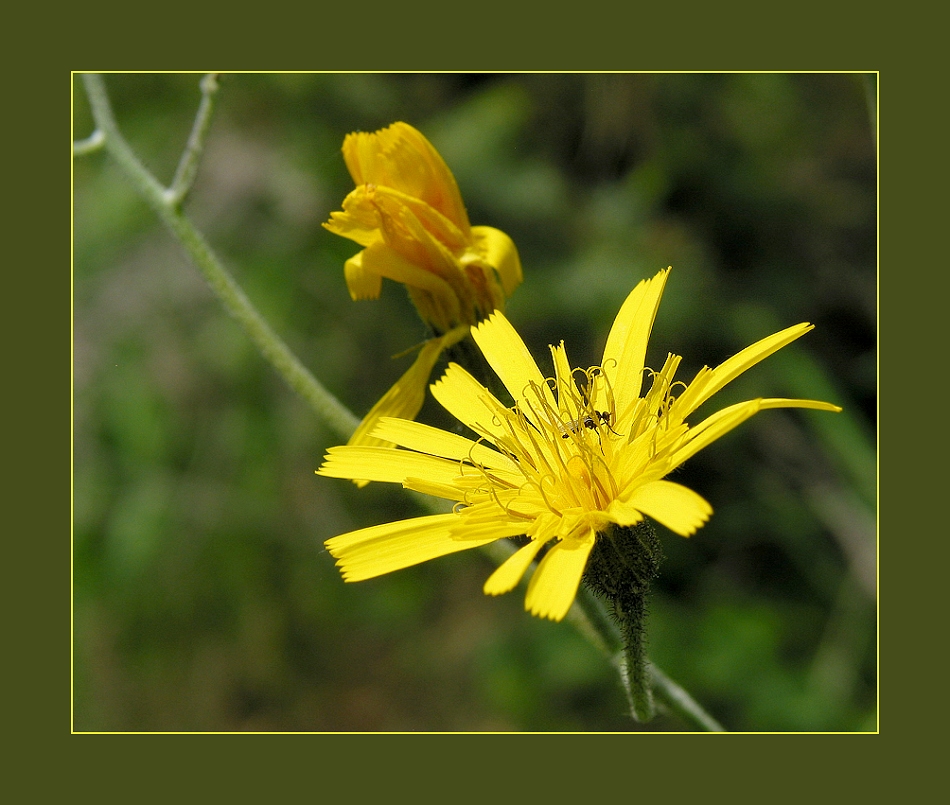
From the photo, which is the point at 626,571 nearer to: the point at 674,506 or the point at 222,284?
the point at 674,506

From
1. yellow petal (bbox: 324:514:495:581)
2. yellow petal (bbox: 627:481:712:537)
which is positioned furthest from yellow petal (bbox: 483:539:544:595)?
yellow petal (bbox: 627:481:712:537)

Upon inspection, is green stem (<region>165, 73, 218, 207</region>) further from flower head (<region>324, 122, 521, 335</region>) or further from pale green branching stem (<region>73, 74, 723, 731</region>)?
flower head (<region>324, 122, 521, 335</region>)

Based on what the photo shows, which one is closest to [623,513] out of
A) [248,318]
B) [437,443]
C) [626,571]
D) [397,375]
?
[626,571]

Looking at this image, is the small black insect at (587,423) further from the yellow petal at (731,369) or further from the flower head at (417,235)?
the flower head at (417,235)

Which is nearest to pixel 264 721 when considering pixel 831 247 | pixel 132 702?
pixel 132 702

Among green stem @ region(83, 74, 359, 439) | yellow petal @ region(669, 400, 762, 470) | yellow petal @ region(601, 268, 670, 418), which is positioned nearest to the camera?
yellow petal @ region(669, 400, 762, 470)

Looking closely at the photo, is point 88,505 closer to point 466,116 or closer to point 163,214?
point 163,214

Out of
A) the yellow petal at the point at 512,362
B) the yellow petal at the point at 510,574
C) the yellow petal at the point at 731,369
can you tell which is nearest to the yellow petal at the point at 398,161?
the yellow petal at the point at 512,362
